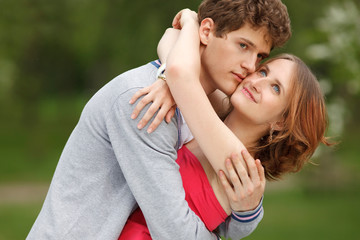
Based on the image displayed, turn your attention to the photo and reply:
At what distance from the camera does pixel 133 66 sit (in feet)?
32.1

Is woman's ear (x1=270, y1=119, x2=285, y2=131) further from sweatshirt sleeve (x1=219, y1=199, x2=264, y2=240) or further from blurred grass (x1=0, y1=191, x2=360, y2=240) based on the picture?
blurred grass (x1=0, y1=191, x2=360, y2=240)

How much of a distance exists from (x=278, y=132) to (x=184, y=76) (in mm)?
669

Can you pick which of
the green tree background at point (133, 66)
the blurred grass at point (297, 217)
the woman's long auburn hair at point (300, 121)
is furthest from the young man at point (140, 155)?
the blurred grass at point (297, 217)

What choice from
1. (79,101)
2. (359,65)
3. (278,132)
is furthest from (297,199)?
(79,101)

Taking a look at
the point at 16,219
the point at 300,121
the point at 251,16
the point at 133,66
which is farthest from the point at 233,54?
the point at 16,219

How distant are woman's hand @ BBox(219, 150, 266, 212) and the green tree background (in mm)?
3765

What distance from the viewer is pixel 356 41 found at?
6.18 meters

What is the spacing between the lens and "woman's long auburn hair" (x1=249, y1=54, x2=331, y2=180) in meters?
2.46

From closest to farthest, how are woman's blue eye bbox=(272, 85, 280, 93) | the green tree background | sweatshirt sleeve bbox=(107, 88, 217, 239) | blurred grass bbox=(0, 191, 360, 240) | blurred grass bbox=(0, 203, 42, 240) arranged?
sweatshirt sleeve bbox=(107, 88, 217, 239) < woman's blue eye bbox=(272, 85, 280, 93) < the green tree background < blurred grass bbox=(0, 203, 42, 240) < blurred grass bbox=(0, 191, 360, 240)

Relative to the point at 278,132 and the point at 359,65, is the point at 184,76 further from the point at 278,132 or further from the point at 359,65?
the point at 359,65

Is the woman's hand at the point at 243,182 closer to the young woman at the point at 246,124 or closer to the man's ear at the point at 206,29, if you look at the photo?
the young woman at the point at 246,124

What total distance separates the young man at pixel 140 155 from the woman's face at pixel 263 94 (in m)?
0.06

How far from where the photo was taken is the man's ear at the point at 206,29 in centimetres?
247

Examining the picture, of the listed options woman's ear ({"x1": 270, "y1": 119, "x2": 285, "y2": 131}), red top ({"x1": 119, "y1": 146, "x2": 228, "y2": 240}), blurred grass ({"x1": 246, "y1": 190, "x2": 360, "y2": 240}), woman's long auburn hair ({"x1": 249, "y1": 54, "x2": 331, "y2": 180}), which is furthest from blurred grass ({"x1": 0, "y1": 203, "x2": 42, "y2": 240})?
woman's ear ({"x1": 270, "y1": 119, "x2": 285, "y2": 131})
